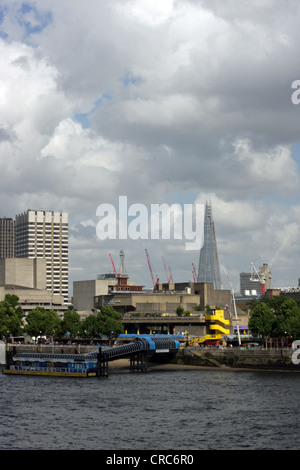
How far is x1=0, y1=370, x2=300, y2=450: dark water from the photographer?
272ft

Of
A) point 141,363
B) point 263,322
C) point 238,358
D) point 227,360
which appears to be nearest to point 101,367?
point 141,363

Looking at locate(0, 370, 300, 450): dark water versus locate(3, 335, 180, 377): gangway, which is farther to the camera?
locate(3, 335, 180, 377): gangway

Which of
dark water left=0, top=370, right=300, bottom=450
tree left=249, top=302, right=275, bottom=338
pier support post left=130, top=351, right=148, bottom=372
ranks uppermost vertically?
tree left=249, top=302, right=275, bottom=338

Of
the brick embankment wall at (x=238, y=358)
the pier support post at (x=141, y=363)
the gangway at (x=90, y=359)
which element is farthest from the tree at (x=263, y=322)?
the pier support post at (x=141, y=363)

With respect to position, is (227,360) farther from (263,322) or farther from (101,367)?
(101,367)

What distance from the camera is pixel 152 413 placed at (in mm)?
102188

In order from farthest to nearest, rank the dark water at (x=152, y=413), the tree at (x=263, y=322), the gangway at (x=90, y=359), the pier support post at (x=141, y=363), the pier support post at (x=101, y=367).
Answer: the tree at (x=263, y=322)
the pier support post at (x=141, y=363)
the gangway at (x=90, y=359)
the pier support post at (x=101, y=367)
the dark water at (x=152, y=413)

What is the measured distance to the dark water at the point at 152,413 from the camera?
8288 centimetres

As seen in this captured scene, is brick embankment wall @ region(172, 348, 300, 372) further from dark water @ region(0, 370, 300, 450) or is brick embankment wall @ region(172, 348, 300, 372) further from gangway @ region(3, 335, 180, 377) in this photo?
dark water @ region(0, 370, 300, 450)

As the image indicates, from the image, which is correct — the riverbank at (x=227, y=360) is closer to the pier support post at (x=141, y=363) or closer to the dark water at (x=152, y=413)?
the pier support post at (x=141, y=363)

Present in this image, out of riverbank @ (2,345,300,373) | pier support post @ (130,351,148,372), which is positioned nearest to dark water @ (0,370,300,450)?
riverbank @ (2,345,300,373)

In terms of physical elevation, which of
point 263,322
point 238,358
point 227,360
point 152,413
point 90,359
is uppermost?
point 263,322
